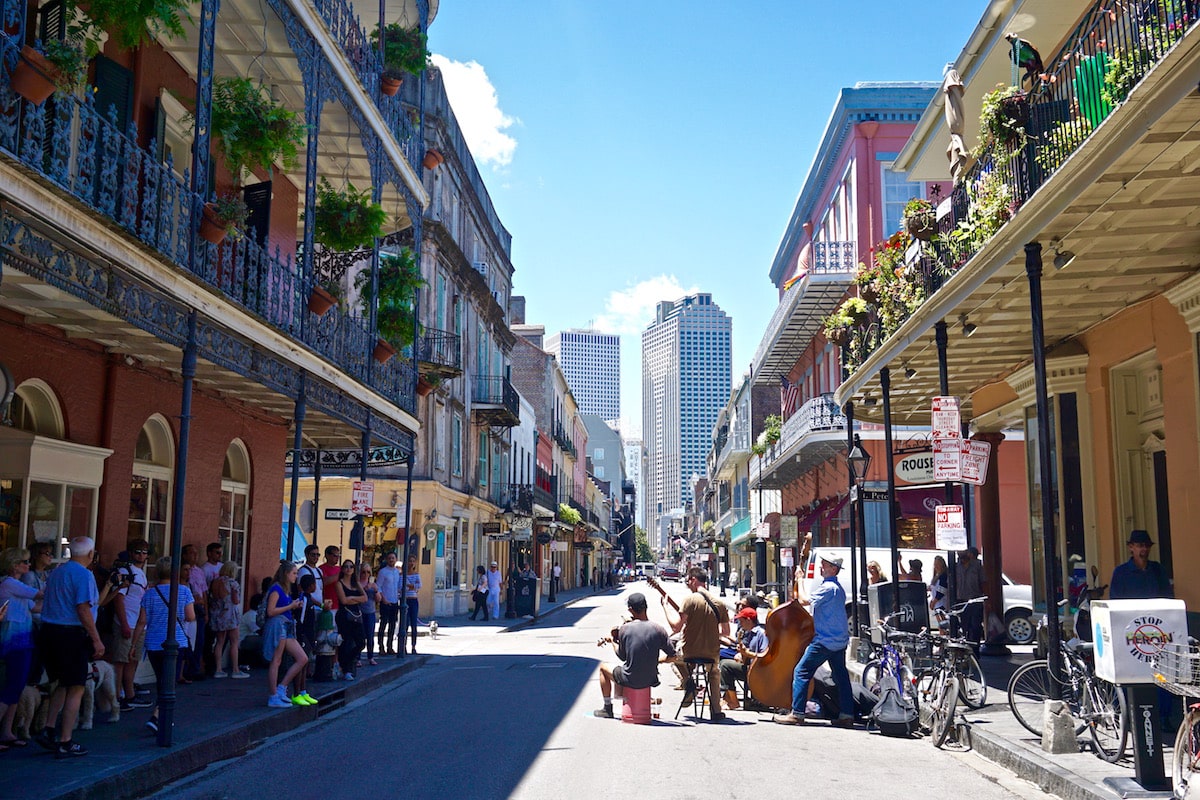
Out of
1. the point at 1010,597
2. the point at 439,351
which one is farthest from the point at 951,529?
the point at 439,351

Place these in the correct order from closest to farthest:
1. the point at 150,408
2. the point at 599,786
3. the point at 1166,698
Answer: the point at 599,786, the point at 1166,698, the point at 150,408

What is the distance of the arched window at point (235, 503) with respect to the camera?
1658 cm

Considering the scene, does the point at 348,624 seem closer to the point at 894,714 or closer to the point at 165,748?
the point at 165,748

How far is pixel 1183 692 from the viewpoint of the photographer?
6980 millimetres

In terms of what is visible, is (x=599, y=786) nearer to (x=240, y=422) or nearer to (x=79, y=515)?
(x=79, y=515)

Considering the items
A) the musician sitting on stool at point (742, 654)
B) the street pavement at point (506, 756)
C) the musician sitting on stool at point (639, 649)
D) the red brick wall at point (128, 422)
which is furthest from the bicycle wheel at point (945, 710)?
the red brick wall at point (128, 422)

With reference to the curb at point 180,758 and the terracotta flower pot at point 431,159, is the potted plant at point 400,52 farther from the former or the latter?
the curb at point 180,758

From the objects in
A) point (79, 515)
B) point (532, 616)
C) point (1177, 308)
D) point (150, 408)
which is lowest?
point (532, 616)

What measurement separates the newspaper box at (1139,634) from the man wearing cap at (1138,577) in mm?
2529

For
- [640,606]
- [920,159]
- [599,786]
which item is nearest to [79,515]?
[640,606]

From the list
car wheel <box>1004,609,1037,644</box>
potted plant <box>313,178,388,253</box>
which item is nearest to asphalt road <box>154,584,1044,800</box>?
potted plant <box>313,178,388,253</box>

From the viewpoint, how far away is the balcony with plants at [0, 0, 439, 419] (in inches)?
296

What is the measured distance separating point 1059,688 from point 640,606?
4.22 m

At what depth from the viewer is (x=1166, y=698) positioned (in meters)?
9.06
